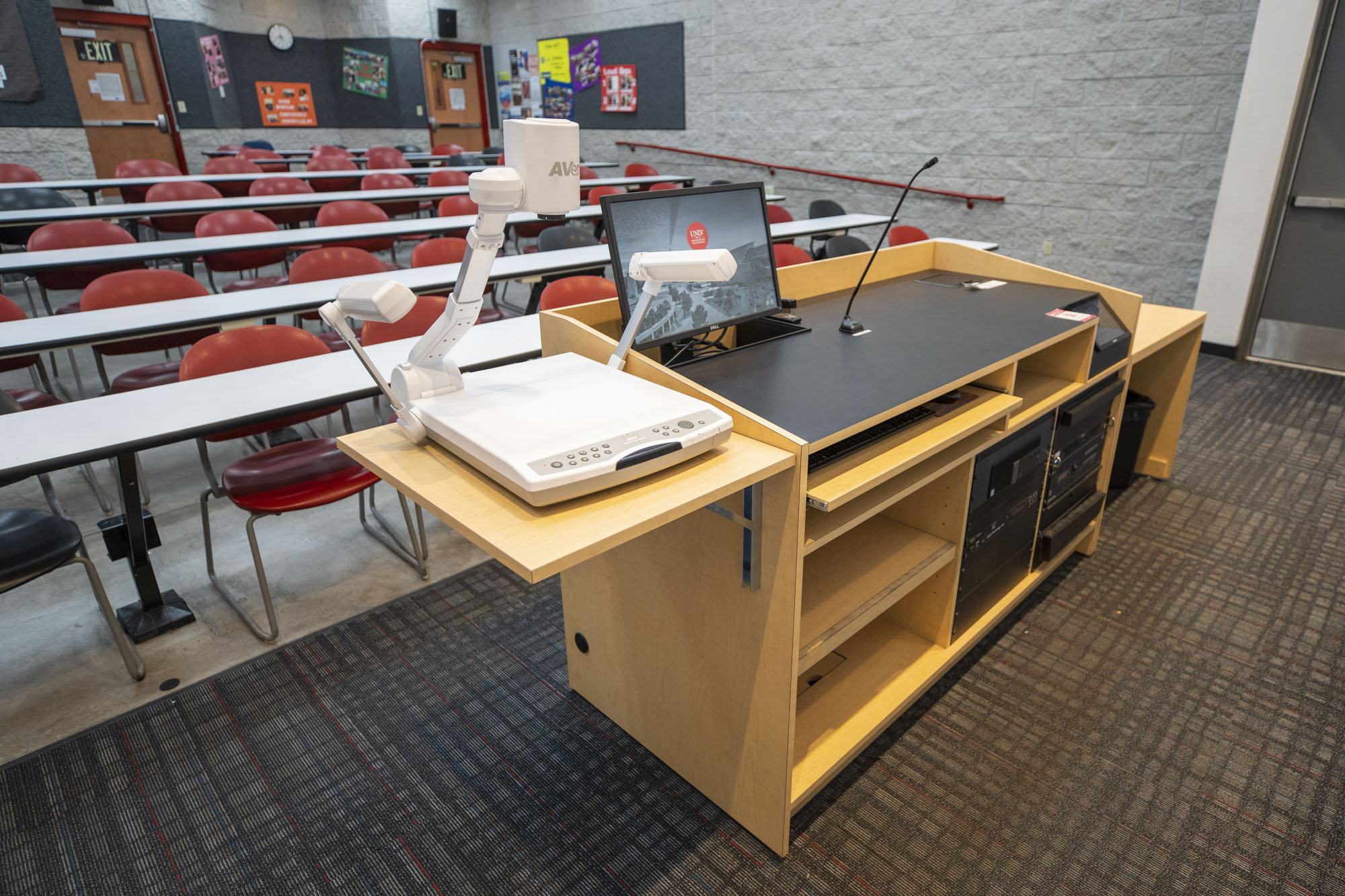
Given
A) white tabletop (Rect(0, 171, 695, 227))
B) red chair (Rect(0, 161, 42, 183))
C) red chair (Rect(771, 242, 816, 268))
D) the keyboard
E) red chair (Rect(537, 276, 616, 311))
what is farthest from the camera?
red chair (Rect(0, 161, 42, 183))

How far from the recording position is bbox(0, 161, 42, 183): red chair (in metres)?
6.06

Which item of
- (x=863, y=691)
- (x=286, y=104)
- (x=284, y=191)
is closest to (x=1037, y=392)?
(x=863, y=691)

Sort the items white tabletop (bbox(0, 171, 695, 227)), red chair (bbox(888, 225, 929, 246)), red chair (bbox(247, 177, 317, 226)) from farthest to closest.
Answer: red chair (bbox(247, 177, 317, 226)) → white tabletop (bbox(0, 171, 695, 227)) → red chair (bbox(888, 225, 929, 246))

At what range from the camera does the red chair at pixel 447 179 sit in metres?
6.66

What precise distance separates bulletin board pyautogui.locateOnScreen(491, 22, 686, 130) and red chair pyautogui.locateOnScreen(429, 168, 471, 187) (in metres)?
1.91

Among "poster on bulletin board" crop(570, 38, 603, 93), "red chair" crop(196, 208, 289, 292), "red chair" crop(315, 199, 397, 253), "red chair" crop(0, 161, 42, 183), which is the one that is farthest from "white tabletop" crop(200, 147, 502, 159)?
"red chair" crop(196, 208, 289, 292)

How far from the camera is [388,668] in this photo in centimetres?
204

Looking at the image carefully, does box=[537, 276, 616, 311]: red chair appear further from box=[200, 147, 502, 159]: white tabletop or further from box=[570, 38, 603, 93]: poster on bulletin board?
box=[570, 38, 603, 93]: poster on bulletin board

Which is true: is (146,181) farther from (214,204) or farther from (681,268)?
(681,268)

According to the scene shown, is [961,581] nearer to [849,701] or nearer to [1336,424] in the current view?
[849,701]

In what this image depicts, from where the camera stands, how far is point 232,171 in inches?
272

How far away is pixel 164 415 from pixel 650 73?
280 inches

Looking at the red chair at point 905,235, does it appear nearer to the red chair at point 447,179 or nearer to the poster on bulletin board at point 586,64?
the red chair at point 447,179

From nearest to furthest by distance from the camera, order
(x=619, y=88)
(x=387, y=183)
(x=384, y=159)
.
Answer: (x=387, y=183) → (x=384, y=159) → (x=619, y=88)
